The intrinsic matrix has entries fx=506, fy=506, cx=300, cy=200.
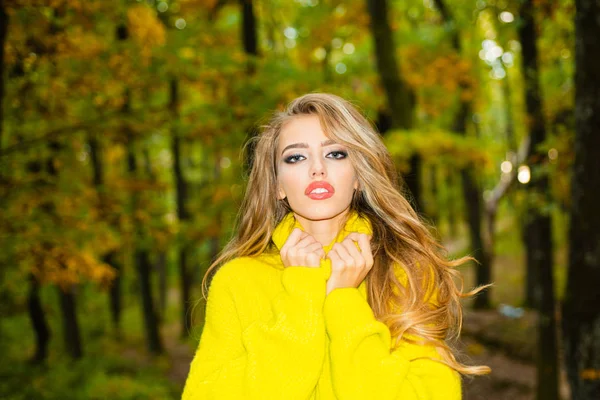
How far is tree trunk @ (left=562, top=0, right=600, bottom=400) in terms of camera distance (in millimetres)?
4129

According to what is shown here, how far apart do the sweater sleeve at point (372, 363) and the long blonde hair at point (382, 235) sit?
0.08 m

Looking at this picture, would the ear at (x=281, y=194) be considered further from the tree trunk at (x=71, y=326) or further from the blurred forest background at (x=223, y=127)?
the tree trunk at (x=71, y=326)

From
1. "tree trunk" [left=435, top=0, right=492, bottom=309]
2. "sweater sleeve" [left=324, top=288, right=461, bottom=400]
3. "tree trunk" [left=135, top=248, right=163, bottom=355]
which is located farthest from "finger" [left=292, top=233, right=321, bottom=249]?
"tree trunk" [left=435, top=0, right=492, bottom=309]

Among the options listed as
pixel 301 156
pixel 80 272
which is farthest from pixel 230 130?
pixel 301 156

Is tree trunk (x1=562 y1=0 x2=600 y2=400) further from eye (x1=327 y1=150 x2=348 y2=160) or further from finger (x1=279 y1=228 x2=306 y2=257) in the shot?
finger (x1=279 y1=228 x2=306 y2=257)

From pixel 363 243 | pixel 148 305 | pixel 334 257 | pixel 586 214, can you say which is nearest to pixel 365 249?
pixel 363 243

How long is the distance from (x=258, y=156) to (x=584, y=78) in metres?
3.08

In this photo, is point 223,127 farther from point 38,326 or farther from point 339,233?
point 38,326

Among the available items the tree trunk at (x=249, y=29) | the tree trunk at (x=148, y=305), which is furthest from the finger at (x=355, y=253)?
the tree trunk at (x=148, y=305)

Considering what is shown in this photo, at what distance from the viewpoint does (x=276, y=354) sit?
1.96 metres

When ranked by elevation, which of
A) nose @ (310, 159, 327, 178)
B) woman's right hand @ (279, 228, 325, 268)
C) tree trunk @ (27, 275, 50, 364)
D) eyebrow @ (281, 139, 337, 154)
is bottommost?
tree trunk @ (27, 275, 50, 364)

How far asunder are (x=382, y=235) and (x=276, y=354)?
84cm

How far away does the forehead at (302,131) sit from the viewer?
234 centimetres

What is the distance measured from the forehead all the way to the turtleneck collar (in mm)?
377
